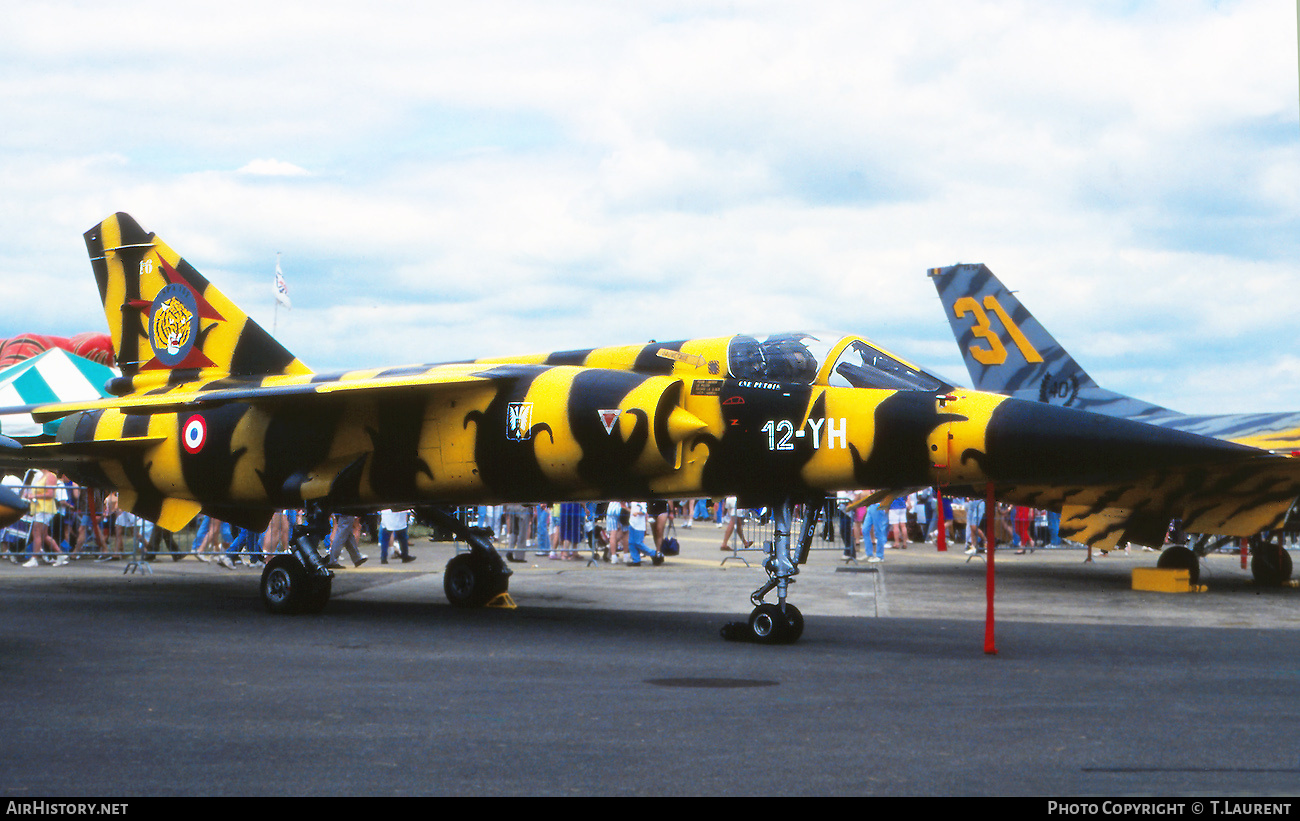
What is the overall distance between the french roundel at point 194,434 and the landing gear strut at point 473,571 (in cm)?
263

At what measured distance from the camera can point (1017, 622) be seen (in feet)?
37.8

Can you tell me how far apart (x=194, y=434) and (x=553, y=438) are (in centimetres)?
488

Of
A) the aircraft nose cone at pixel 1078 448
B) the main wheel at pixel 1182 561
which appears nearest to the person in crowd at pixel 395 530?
the main wheel at pixel 1182 561

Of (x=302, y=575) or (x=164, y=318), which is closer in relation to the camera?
(x=302, y=575)

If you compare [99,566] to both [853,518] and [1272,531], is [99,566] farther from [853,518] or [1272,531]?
[1272,531]

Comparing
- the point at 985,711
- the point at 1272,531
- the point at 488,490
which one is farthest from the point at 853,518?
the point at 985,711

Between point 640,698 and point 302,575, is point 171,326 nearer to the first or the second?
point 302,575

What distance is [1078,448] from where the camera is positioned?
8344 mm

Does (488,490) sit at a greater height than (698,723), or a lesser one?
greater

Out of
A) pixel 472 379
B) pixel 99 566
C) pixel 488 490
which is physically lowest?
pixel 99 566

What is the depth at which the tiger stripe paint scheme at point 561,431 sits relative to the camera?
881cm

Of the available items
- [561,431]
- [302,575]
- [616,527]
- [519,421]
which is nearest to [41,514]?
[302,575]

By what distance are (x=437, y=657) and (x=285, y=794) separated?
14.0ft

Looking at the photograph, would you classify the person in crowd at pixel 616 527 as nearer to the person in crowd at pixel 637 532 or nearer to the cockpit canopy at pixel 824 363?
the person in crowd at pixel 637 532
